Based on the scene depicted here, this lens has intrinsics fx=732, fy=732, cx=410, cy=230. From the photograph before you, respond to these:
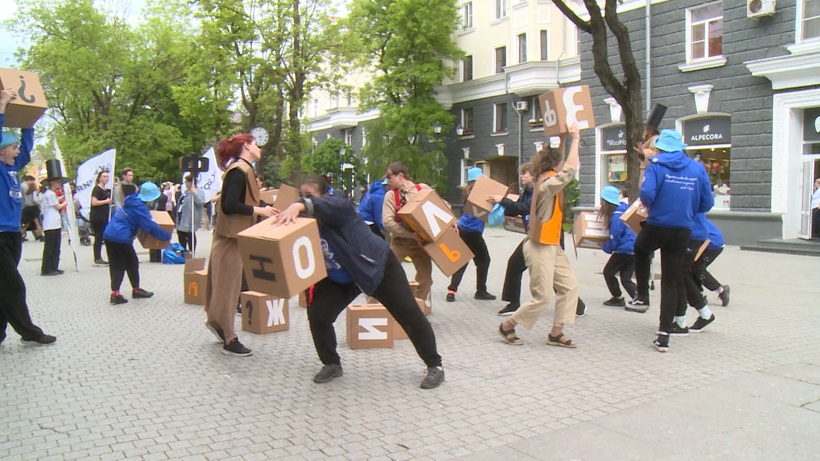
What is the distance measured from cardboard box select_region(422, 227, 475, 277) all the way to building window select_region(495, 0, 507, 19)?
91.4 feet

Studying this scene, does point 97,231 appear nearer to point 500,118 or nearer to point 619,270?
point 619,270

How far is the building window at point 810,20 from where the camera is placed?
58.8ft

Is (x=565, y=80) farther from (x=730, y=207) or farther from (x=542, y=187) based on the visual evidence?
(x=542, y=187)

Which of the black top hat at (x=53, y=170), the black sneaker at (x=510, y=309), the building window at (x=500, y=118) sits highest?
the building window at (x=500, y=118)

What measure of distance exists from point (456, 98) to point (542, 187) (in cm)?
3068

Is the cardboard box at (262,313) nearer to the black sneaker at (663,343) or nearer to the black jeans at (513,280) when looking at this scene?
the black jeans at (513,280)

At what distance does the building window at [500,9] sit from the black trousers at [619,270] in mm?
26570

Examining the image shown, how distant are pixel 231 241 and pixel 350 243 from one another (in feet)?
6.00

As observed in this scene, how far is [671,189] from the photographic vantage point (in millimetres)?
6570

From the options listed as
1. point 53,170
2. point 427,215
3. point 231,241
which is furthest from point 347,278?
point 53,170

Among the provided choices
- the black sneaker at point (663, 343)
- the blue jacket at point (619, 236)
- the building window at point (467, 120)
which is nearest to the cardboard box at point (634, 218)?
the blue jacket at point (619, 236)

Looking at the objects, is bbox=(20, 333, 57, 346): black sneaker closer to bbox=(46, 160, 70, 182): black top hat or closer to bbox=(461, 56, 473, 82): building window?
bbox=(46, 160, 70, 182): black top hat

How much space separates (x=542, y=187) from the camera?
663 centimetres

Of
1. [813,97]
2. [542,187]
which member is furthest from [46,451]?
[813,97]
